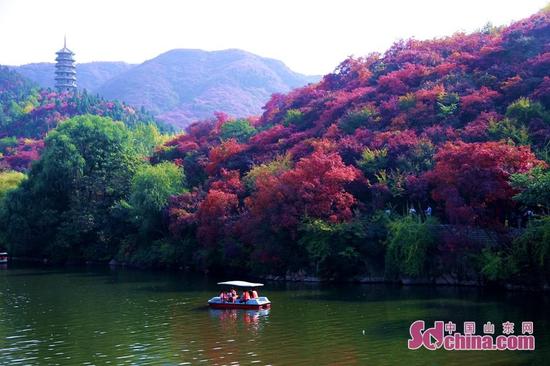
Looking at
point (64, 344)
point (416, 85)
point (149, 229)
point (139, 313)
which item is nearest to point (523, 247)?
point (139, 313)

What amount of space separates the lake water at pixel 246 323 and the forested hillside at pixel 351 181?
8.97 ft

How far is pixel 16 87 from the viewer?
144 meters

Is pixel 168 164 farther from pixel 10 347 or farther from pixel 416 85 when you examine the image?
pixel 10 347

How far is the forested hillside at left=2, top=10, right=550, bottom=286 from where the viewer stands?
36844 mm

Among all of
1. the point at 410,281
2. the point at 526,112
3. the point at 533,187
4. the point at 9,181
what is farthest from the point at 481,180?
the point at 9,181

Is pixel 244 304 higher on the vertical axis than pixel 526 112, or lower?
lower

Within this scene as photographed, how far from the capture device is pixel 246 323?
29.1 metres

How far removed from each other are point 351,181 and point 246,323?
1655cm

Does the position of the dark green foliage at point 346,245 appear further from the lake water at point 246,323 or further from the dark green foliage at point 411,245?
the lake water at point 246,323

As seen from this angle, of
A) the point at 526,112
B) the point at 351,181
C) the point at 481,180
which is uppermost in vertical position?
the point at 526,112

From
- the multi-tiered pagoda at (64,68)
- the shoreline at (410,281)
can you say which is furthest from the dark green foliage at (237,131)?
the multi-tiered pagoda at (64,68)

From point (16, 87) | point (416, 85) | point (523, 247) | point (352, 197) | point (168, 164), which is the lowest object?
point (523, 247)

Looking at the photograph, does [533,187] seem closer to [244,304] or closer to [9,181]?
[244,304]

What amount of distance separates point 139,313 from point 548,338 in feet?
55.9
